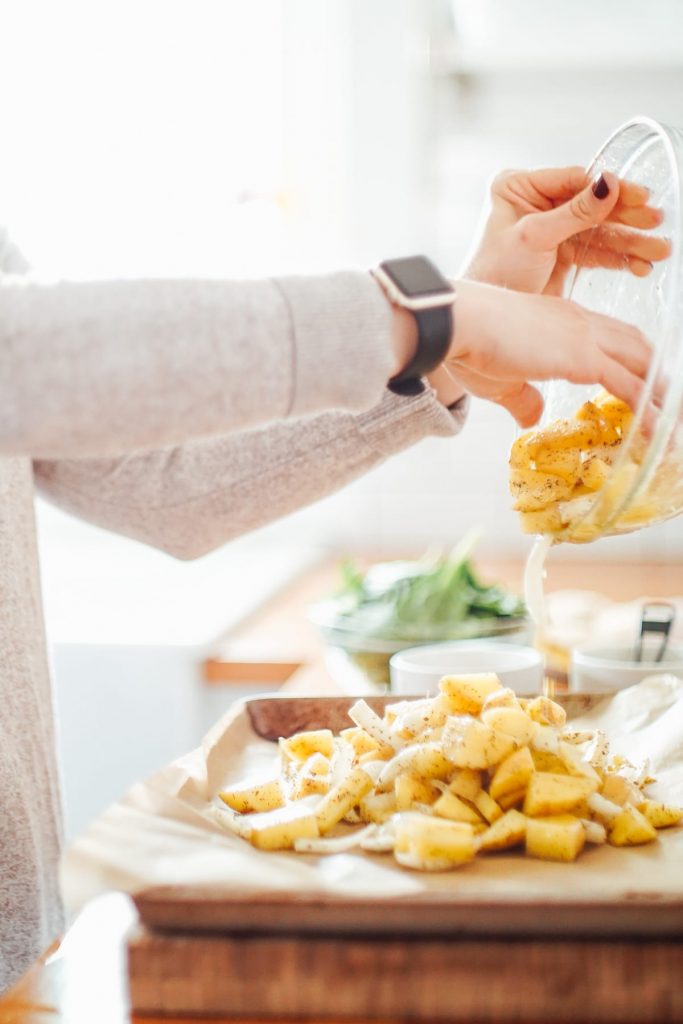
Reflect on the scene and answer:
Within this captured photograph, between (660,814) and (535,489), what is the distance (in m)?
0.25

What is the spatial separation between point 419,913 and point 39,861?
58 cm

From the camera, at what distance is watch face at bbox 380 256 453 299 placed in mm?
823

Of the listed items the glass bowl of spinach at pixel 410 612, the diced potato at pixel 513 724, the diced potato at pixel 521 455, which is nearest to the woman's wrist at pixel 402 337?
the diced potato at pixel 521 455

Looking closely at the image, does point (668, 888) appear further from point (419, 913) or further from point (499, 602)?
point (499, 602)

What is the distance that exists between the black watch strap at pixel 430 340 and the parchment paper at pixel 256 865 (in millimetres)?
322

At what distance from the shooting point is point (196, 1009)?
2.34ft

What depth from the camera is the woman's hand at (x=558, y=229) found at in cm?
99

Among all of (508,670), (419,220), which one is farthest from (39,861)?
(419,220)

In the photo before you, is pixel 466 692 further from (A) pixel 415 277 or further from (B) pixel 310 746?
(A) pixel 415 277

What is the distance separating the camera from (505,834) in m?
0.79

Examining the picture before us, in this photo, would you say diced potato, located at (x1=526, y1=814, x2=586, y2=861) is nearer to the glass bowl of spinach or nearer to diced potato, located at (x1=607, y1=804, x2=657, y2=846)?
diced potato, located at (x1=607, y1=804, x2=657, y2=846)

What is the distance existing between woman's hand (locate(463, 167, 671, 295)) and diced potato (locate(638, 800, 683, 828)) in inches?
16.7

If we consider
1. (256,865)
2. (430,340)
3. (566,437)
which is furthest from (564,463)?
(256,865)

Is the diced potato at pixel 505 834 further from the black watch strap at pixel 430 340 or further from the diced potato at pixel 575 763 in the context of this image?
the black watch strap at pixel 430 340
